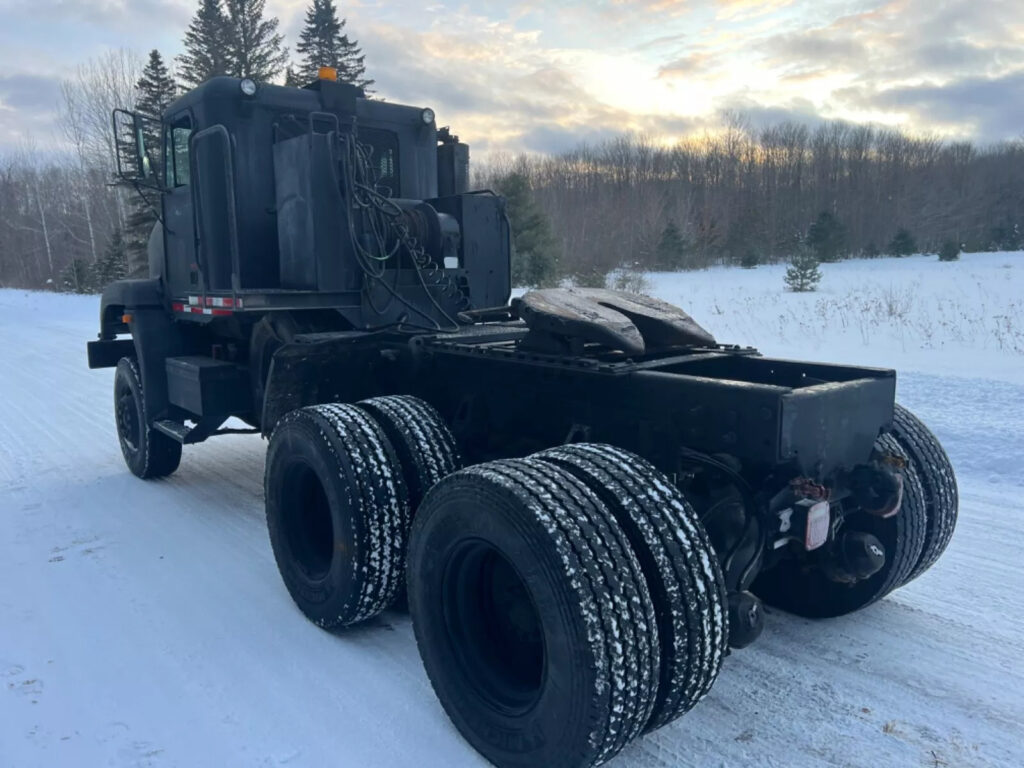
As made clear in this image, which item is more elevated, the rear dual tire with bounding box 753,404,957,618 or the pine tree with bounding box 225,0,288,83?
the pine tree with bounding box 225,0,288,83

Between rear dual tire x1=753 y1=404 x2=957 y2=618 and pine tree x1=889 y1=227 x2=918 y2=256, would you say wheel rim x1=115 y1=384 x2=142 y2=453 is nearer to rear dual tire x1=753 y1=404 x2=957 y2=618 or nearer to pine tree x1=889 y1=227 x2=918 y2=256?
rear dual tire x1=753 y1=404 x2=957 y2=618

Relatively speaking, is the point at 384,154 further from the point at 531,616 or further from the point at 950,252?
the point at 950,252

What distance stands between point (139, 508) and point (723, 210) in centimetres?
5694

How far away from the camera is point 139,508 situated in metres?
5.81

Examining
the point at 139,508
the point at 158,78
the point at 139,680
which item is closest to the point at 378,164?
the point at 139,508

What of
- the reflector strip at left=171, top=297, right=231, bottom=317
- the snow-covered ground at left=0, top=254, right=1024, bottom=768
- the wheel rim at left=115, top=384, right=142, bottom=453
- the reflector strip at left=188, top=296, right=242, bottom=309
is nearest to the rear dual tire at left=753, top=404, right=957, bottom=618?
the snow-covered ground at left=0, top=254, right=1024, bottom=768

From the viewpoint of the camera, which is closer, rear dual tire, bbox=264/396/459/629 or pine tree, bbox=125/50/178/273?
rear dual tire, bbox=264/396/459/629

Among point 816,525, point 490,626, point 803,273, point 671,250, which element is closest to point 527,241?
point 803,273

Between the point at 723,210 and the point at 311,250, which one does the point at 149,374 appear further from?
the point at 723,210

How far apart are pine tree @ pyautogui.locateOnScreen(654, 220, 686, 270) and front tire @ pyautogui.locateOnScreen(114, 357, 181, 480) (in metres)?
34.2

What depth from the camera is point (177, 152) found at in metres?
5.90

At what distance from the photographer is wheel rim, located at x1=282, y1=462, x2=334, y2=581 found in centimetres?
402

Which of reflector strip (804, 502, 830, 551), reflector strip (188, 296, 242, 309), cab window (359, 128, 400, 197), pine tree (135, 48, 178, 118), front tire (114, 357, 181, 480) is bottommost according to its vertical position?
front tire (114, 357, 181, 480)

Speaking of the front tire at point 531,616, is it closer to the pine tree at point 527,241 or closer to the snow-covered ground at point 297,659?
the snow-covered ground at point 297,659
